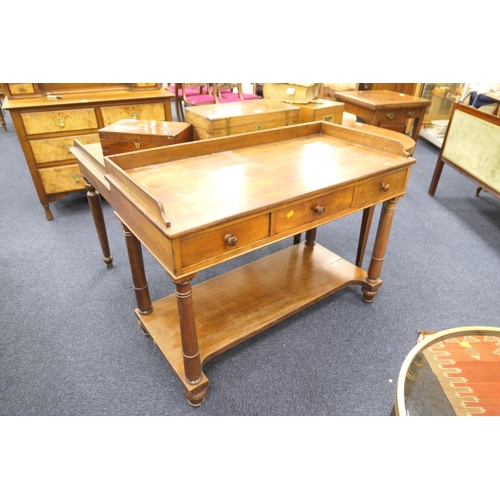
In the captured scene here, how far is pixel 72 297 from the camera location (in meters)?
2.18

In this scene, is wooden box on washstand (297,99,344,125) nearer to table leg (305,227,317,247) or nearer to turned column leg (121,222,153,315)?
table leg (305,227,317,247)

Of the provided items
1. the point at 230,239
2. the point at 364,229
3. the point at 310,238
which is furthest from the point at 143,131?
the point at 364,229

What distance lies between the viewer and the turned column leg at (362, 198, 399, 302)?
187cm

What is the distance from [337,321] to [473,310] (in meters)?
0.80

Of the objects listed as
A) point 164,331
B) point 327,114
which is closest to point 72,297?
point 164,331

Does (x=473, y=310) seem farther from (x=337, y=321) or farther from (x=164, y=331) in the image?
(x=164, y=331)

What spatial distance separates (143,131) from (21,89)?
173 centimetres

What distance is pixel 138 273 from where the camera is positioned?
5.86ft

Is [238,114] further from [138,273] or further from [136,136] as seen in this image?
[138,273]

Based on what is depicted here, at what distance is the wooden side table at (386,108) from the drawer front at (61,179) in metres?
2.70

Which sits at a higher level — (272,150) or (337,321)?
(272,150)

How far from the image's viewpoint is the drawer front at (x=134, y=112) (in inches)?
112

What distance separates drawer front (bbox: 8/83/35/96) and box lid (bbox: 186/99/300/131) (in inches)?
64.0

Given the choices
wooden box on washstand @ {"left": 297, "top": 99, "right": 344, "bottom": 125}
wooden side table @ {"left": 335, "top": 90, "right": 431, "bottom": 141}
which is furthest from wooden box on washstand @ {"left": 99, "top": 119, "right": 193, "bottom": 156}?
wooden side table @ {"left": 335, "top": 90, "right": 431, "bottom": 141}
